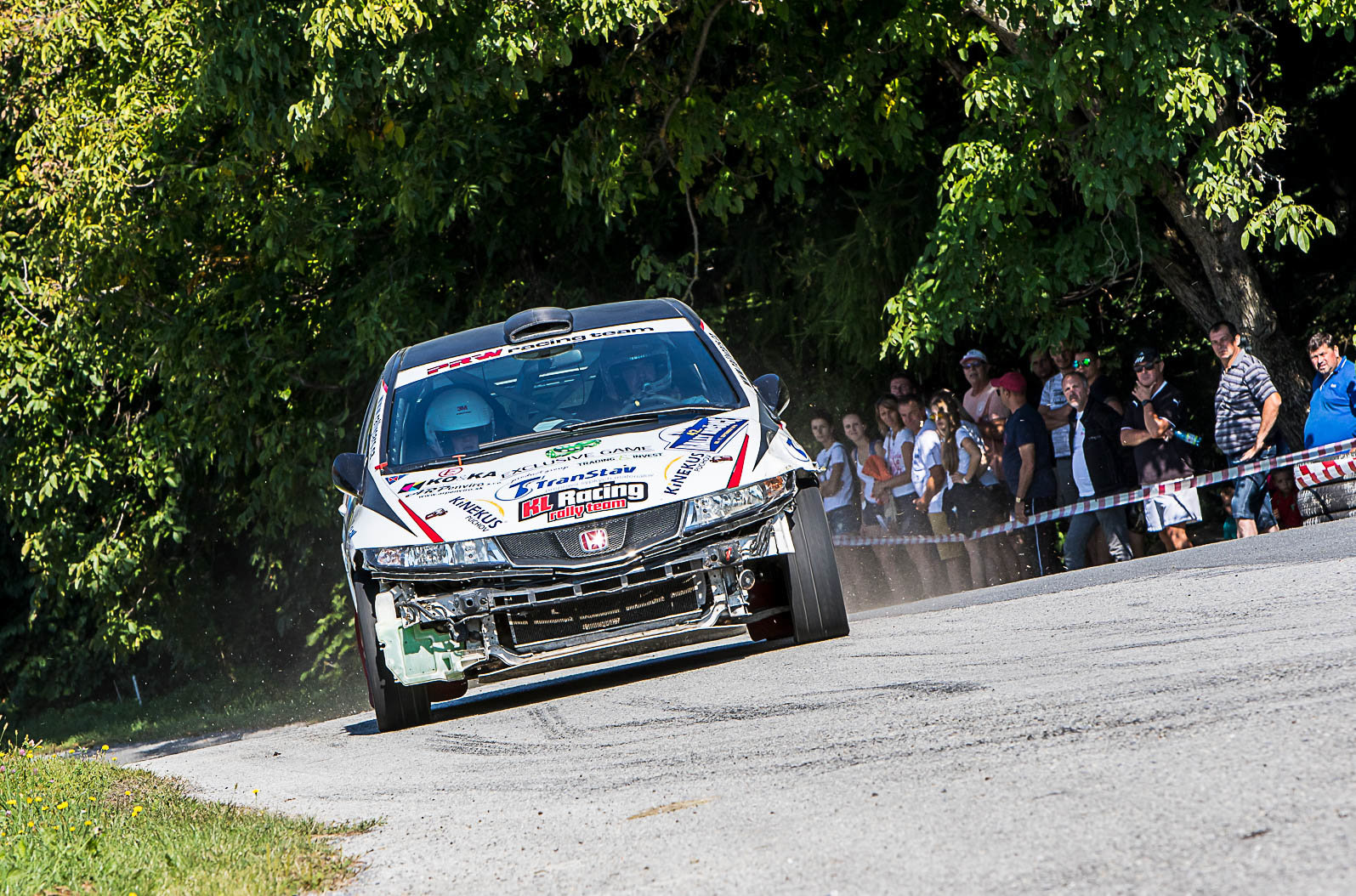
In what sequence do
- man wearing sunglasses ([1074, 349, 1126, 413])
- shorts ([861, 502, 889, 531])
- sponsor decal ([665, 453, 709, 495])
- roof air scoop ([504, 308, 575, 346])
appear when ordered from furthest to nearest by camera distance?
shorts ([861, 502, 889, 531]) → man wearing sunglasses ([1074, 349, 1126, 413]) → roof air scoop ([504, 308, 575, 346]) → sponsor decal ([665, 453, 709, 495])

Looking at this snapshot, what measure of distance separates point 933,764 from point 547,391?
4362 millimetres

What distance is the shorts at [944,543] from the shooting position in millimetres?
13773

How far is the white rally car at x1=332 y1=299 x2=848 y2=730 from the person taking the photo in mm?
7227

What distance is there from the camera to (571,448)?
773 cm

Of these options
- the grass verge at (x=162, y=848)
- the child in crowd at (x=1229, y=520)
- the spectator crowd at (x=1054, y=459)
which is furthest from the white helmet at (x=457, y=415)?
the child in crowd at (x=1229, y=520)

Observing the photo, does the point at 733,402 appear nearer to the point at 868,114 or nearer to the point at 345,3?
the point at 345,3

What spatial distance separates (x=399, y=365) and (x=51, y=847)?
4379 millimetres

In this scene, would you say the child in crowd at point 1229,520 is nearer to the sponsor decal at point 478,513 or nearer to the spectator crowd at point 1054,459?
the spectator crowd at point 1054,459

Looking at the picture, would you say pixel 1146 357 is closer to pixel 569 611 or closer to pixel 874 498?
pixel 874 498

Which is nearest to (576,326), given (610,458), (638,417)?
(638,417)

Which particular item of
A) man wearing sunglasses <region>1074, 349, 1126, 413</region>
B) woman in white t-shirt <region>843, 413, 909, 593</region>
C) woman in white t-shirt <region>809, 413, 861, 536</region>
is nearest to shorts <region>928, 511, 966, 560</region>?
woman in white t-shirt <region>843, 413, 909, 593</region>

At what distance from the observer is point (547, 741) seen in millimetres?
6762

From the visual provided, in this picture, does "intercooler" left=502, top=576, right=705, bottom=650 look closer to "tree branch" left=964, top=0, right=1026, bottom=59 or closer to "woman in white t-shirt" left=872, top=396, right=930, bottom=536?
"tree branch" left=964, top=0, right=1026, bottom=59

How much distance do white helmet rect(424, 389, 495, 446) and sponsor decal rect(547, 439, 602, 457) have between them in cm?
65
